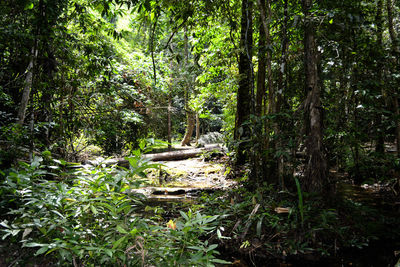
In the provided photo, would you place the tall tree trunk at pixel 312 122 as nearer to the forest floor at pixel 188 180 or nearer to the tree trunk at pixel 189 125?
the forest floor at pixel 188 180

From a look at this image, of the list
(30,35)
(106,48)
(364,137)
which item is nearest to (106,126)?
(106,48)

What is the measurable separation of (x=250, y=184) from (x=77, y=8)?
4.31 meters

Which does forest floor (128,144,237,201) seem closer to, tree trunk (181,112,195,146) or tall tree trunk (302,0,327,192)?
tall tree trunk (302,0,327,192)

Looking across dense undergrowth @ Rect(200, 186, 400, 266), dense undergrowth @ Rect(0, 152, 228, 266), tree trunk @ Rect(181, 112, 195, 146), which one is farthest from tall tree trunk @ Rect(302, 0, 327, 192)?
tree trunk @ Rect(181, 112, 195, 146)

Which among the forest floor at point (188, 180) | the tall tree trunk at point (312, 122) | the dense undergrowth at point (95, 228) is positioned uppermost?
the tall tree trunk at point (312, 122)

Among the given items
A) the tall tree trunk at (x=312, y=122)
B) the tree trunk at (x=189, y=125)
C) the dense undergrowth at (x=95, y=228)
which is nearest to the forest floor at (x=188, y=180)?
the tall tree trunk at (x=312, y=122)

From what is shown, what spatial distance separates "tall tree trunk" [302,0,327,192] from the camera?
3.25 m

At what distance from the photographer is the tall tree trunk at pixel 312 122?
3.25 m

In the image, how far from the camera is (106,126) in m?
5.48

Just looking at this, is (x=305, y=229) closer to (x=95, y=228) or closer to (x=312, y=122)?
(x=312, y=122)

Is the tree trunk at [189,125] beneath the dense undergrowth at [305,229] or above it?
above

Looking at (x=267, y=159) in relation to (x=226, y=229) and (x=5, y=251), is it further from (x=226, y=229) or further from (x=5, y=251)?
(x=5, y=251)

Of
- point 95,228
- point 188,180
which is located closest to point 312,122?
point 95,228

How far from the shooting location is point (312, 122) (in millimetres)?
3279
